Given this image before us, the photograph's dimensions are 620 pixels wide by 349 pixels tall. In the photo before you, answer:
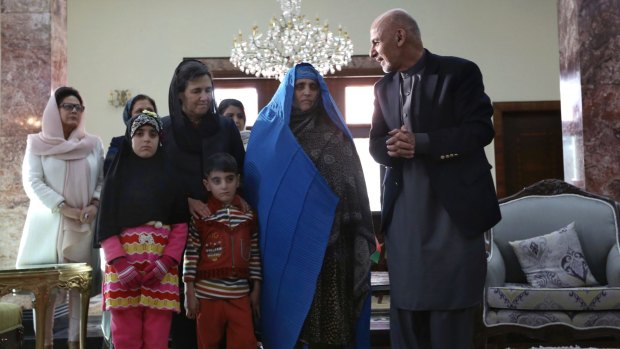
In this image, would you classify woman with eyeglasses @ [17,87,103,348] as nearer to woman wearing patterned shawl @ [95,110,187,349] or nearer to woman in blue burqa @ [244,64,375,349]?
woman wearing patterned shawl @ [95,110,187,349]

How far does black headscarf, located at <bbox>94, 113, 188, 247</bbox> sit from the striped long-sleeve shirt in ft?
0.40

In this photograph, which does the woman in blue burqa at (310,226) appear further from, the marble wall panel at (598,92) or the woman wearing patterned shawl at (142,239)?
the marble wall panel at (598,92)

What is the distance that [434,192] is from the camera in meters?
2.31

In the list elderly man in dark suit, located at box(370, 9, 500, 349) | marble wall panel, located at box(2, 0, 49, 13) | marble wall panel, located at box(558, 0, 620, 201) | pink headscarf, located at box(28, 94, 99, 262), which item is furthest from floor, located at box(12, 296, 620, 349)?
marble wall panel, located at box(2, 0, 49, 13)


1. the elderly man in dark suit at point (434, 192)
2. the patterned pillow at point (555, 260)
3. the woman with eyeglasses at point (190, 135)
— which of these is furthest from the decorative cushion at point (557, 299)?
the woman with eyeglasses at point (190, 135)

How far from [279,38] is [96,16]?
3200 millimetres

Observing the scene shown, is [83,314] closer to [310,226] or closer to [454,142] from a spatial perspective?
[310,226]

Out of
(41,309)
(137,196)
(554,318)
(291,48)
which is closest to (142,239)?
(137,196)

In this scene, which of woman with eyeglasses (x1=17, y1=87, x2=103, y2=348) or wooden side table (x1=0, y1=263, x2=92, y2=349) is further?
woman with eyeglasses (x1=17, y1=87, x2=103, y2=348)

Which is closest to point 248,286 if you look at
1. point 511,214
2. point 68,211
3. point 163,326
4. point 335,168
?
point 163,326

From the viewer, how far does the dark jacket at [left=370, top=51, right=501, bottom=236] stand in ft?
7.40

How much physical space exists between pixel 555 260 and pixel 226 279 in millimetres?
2233

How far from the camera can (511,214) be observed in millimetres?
4465

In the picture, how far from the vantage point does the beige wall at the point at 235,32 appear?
9.20 metres
